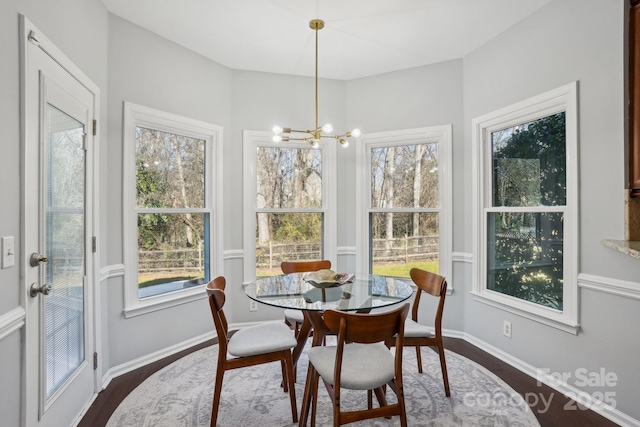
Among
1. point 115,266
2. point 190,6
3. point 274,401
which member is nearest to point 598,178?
point 274,401

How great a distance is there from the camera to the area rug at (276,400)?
2113 millimetres

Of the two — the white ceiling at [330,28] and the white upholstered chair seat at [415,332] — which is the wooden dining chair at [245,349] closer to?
the white upholstered chair seat at [415,332]

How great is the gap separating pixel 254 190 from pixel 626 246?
3.08m

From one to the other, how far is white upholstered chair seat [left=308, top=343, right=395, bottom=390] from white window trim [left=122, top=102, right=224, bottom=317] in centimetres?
172

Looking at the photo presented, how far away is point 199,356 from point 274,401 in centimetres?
103

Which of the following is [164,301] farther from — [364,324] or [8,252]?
[364,324]

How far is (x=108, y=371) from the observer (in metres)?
2.65

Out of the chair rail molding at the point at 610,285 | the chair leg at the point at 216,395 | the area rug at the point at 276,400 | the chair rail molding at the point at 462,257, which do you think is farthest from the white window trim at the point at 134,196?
the chair rail molding at the point at 610,285

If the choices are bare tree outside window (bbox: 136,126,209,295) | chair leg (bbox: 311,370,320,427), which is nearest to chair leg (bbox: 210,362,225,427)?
chair leg (bbox: 311,370,320,427)

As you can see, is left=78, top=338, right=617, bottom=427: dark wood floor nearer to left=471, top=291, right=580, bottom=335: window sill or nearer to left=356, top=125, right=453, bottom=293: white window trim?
left=471, top=291, right=580, bottom=335: window sill

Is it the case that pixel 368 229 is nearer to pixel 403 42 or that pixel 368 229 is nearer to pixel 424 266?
pixel 424 266

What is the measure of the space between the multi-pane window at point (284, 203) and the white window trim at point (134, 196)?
34 centimetres

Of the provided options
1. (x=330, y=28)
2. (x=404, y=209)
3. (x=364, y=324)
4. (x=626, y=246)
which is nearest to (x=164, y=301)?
(x=364, y=324)

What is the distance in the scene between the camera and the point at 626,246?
186cm
